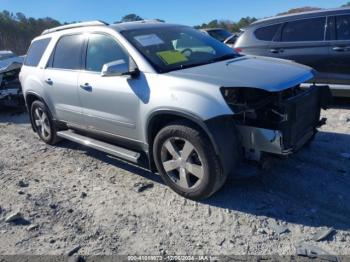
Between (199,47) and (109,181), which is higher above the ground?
(199,47)

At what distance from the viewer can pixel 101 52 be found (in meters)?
4.77

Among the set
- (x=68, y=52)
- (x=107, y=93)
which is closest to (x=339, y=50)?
(x=107, y=93)

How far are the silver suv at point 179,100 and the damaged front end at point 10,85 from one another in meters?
4.16

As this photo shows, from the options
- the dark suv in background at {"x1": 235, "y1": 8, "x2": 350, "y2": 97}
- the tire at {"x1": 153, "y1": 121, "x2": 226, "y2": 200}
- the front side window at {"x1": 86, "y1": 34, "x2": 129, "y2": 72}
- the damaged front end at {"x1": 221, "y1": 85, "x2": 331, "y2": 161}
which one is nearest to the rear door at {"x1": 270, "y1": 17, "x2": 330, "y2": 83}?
the dark suv in background at {"x1": 235, "y1": 8, "x2": 350, "y2": 97}

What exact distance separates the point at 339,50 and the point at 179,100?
3990mm

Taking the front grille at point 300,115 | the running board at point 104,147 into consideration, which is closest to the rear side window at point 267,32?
the front grille at point 300,115

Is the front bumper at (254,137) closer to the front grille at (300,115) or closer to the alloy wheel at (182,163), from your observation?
the front grille at (300,115)

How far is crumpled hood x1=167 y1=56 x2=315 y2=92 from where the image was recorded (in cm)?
358

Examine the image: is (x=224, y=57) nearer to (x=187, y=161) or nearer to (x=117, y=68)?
(x=117, y=68)

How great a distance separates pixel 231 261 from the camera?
3152 mm

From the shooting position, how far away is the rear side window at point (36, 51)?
20.1ft

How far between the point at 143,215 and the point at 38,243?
1.04 metres

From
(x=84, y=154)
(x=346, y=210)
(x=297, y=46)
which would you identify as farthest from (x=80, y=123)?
(x=297, y=46)

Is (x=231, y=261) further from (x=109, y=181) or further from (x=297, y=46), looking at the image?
(x=297, y=46)
